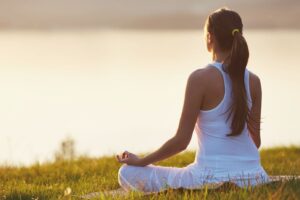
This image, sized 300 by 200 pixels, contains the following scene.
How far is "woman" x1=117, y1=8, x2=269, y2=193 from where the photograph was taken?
19.2 ft

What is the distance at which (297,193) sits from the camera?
5430 mm

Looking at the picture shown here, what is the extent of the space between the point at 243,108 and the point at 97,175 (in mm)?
3566

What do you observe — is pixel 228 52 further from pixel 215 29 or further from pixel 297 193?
pixel 297 193

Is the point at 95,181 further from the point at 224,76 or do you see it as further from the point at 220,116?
the point at 224,76

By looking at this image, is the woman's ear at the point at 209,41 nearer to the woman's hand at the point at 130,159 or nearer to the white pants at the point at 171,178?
the white pants at the point at 171,178

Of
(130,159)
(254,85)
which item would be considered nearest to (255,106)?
(254,85)

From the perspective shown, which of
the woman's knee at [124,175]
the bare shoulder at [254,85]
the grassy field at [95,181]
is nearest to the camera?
the grassy field at [95,181]

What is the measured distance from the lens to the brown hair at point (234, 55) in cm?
586

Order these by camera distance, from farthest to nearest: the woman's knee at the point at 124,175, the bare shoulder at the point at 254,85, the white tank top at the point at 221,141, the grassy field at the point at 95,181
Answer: the woman's knee at the point at 124,175
the bare shoulder at the point at 254,85
the white tank top at the point at 221,141
the grassy field at the point at 95,181

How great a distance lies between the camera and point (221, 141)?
235 inches

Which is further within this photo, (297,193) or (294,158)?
(294,158)

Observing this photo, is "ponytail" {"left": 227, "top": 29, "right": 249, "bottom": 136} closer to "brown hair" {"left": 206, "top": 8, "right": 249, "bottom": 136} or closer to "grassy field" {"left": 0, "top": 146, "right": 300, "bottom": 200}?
"brown hair" {"left": 206, "top": 8, "right": 249, "bottom": 136}

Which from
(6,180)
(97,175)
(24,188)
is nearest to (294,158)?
(97,175)

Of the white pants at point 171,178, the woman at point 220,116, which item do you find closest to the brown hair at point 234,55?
the woman at point 220,116
